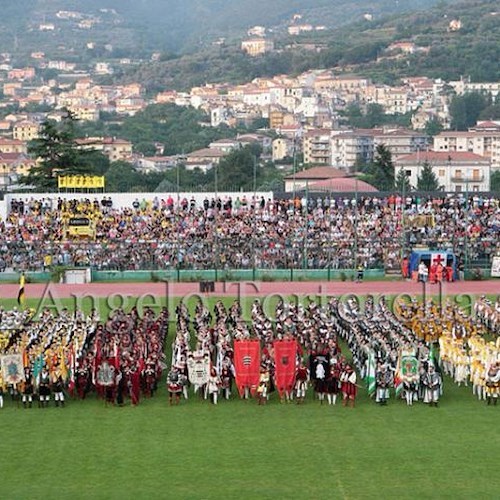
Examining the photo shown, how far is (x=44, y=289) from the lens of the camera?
37062mm

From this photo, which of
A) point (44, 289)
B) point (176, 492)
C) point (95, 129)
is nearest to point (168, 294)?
point (44, 289)

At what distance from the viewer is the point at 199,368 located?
21188mm

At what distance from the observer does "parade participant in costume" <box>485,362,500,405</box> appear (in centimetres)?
2064

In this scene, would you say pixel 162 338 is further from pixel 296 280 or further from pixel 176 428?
pixel 296 280

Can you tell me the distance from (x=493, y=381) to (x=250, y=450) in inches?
189

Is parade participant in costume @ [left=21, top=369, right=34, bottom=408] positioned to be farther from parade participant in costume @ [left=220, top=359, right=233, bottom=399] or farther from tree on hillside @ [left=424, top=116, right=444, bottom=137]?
tree on hillside @ [left=424, top=116, right=444, bottom=137]

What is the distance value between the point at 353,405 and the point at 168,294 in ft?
47.8

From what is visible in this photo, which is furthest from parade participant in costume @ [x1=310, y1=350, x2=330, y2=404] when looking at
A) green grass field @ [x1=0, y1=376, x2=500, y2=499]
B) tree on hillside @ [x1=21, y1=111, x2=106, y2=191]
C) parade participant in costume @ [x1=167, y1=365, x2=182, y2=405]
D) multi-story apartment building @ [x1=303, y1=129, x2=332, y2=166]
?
multi-story apartment building @ [x1=303, y1=129, x2=332, y2=166]

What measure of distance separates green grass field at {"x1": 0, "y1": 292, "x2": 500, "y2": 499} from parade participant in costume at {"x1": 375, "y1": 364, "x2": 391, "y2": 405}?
6.6 inches

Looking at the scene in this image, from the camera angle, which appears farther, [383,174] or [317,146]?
[317,146]

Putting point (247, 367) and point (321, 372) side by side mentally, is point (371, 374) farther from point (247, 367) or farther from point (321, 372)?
point (247, 367)

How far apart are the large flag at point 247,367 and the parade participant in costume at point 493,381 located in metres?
3.63

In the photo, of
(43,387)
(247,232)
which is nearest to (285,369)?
(43,387)

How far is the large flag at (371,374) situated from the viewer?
2108cm
